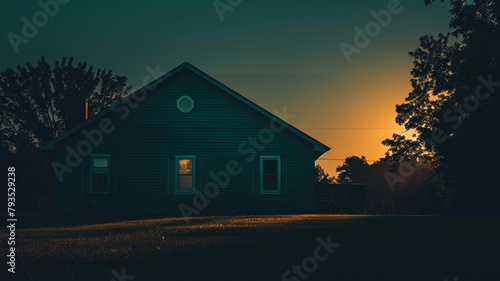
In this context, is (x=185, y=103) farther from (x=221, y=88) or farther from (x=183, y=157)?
(x=183, y=157)

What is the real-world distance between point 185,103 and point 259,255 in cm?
1783

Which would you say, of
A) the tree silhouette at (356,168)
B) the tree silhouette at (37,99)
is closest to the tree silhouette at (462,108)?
the tree silhouette at (37,99)

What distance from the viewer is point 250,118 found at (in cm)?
2586

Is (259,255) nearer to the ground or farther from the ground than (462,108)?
nearer to the ground

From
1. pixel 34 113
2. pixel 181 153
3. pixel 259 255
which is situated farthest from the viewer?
pixel 34 113

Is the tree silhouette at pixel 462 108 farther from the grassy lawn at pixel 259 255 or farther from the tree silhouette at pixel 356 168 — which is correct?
the tree silhouette at pixel 356 168

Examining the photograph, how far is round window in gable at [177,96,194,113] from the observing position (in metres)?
25.9

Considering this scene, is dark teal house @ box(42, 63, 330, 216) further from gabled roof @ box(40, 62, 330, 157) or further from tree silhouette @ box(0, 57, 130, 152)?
tree silhouette @ box(0, 57, 130, 152)

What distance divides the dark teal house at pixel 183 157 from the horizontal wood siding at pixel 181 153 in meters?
0.05

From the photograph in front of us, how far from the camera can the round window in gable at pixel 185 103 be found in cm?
2586

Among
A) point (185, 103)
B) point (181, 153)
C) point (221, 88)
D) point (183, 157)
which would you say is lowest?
point (183, 157)

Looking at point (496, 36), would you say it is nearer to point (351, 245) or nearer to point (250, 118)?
point (250, 118)

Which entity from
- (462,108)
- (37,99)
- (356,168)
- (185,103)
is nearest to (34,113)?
(37,99)

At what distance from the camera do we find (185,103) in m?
25.9
